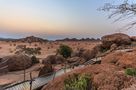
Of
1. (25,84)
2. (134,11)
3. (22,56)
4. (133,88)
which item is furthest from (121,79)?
(22,56)

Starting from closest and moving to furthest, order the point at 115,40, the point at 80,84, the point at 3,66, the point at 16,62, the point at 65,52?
the point at 80,84
the point at 16,62
the point at 3,66
the point at 115,40
the point at 65,52

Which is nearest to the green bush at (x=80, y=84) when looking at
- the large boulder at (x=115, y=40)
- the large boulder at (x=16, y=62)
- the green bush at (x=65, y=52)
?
the large boulder at (x=16, y=62)

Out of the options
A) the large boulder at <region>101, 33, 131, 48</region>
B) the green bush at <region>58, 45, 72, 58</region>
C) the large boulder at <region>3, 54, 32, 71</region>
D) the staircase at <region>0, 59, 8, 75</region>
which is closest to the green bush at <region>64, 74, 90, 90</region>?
the staircase at <region>0, 59, 8, 75</region>

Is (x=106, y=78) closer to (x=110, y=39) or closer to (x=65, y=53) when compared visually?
Result: (x=110, y=39)

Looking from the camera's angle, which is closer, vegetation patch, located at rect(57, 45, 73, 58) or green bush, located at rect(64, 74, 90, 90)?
green bush, located at rect(64, 74, 90, 90)

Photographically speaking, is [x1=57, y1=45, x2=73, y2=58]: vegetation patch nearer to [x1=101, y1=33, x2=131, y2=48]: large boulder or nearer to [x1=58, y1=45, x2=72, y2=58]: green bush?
[x1=58, y1=45, x2=72, y2=58]: green bush

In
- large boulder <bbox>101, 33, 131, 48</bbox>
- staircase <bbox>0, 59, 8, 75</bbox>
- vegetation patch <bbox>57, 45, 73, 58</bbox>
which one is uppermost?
large boulder <bbox>101, 33, 131, 48</bbox>

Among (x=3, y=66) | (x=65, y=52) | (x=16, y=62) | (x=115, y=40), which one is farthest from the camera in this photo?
(x=65, y=52)

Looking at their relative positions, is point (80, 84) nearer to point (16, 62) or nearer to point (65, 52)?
point (16, 62)

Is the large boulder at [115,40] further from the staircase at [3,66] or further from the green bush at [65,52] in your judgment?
the staircase at [3,66]

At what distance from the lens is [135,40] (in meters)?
42.6

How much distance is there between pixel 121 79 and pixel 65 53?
33.1 meters

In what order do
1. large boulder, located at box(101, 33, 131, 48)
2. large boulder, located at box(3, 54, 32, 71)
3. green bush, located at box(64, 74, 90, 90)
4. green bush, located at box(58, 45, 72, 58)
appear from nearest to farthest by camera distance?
green bush, located at box(64, 74, 90, 90), large boulder, located at box(3, 54, 32, 71), large boulder, located at box(101, 33, 131, 48), green bush, located at box(58, 45, 72, 58)

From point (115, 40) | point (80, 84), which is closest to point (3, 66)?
point (115, 40)
